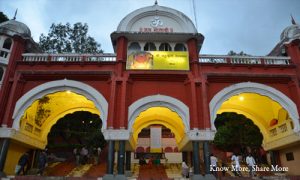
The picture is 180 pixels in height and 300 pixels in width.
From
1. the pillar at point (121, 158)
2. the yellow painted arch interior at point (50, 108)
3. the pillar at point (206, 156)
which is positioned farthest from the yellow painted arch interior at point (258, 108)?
the yellow painted arch interior at point (50, 108)

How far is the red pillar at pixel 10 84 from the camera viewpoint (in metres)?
14.5

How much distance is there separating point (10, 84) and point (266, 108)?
16960mm

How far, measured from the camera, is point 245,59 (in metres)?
17.0

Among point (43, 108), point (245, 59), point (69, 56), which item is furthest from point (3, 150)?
point (245, 59)

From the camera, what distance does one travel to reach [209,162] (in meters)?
14.0

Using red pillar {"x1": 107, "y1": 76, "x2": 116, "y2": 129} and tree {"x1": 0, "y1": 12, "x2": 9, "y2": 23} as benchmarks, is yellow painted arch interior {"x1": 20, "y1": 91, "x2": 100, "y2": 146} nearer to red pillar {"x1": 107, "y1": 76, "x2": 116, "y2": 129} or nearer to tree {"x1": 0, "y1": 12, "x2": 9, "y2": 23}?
red pillar {"x1": 107, "y1": 76, "x2": 116, "y2": 129}

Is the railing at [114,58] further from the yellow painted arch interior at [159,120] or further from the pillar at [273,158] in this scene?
the pillar at [273,158]

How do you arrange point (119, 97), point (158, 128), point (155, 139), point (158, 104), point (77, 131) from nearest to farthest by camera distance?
1. point (119, 97)
2. point (158, 104)
3. point (77, 131)
4. point (155, 139)
5. point (158, 128)

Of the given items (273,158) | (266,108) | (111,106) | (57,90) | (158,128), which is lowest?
(273,158)

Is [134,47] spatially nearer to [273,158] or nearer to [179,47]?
[179,47]

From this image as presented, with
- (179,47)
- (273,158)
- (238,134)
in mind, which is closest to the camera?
(179,47)

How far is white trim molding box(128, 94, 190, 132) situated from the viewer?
48.6ft

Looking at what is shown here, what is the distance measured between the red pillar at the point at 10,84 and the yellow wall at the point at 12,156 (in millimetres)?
1868

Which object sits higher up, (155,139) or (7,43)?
(7,43)
